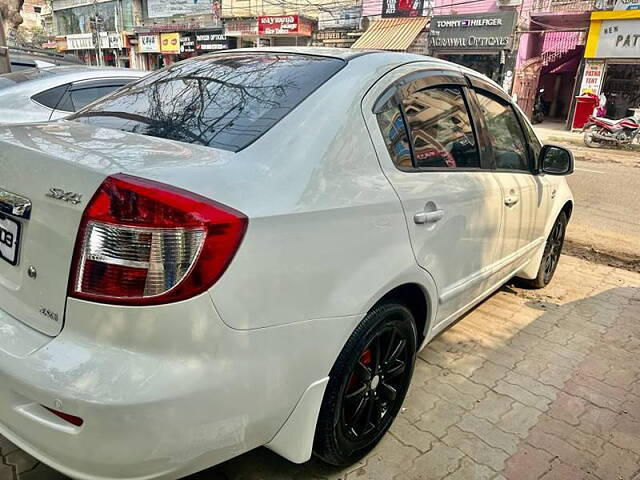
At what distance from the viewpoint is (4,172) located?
169 cm

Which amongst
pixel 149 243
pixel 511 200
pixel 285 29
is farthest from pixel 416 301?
pixel 285 29

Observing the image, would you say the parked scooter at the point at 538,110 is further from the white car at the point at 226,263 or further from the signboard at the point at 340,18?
the white car at the point at 226,263

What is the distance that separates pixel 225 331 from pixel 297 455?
641 millimetres

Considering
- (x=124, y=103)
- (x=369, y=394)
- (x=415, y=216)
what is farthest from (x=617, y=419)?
(x=124, y=103)

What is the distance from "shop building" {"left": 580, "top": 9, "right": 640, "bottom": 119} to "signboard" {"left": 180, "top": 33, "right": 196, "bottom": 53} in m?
21.4

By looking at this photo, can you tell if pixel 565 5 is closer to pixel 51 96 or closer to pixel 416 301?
pixel 51 96

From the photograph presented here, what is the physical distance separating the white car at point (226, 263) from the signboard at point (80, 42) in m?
42.5

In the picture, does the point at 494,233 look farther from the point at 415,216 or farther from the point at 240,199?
the point at 240,199

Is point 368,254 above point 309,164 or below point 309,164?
below

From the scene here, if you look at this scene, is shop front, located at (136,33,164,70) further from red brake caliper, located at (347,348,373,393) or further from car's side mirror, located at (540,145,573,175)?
red brake caliper, located at (347,348,373,393)

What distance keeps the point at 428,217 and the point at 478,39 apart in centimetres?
1968

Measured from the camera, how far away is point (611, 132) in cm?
1438

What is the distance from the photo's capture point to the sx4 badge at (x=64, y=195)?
146cm

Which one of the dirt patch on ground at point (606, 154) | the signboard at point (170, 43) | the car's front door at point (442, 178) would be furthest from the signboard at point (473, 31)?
the car's front door at point (442, 178)
